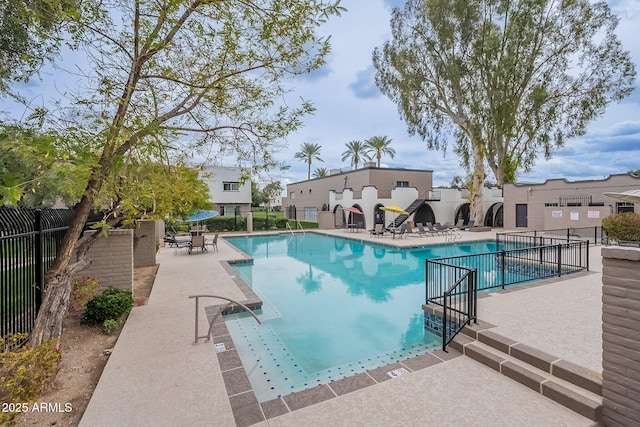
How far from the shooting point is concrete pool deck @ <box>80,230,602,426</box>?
2924 millimetres

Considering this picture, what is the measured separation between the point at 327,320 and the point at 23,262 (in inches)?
198

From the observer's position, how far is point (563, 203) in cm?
2123

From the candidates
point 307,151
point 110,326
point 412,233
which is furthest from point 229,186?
point 110,326

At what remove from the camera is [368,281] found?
386 inches

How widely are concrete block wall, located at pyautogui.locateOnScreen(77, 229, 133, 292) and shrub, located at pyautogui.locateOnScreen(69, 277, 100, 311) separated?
2.11 feet

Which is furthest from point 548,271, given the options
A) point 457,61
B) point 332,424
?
point 457,61

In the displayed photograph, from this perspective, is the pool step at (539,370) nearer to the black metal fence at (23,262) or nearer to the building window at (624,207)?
the black metal fence at (23,262)

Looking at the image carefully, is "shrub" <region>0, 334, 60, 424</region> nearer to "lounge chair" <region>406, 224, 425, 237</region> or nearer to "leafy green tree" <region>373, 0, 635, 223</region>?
"lounge chair" <region>406, 224, 425, 237</region>

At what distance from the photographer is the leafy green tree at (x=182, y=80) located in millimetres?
3887

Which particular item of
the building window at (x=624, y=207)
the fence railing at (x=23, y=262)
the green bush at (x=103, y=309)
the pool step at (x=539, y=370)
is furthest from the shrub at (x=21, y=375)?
the building window at (x=624, y=207)

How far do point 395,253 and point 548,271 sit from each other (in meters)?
6.26

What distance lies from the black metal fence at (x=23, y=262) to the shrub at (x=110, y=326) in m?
0.95

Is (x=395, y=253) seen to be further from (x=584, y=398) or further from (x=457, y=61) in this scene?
(x=457, y=61)

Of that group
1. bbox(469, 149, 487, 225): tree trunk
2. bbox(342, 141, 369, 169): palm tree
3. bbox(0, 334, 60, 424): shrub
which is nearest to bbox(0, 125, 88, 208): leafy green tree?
bbox(0, 334, 60, 424): shrub
